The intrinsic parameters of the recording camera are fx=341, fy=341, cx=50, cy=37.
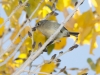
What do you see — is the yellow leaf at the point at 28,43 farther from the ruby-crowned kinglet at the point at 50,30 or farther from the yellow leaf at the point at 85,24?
the yellow leaf at the point at 85,24

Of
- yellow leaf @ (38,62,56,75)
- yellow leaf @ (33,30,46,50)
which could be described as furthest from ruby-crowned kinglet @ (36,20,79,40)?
yellow leaf @ (38,62,56,75)

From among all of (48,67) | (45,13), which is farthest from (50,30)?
(48,67)

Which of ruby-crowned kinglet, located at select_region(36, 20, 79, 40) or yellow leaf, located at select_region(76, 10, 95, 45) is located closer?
yellow leaf, located at select_region(76, 10, 95, 45)

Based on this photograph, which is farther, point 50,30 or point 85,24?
point 50,30

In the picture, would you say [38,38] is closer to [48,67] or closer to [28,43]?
[28,43]

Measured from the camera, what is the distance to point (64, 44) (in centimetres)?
143

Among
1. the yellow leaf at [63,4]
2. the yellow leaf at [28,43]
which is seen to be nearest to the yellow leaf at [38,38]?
the yellow leaf at [28,43]

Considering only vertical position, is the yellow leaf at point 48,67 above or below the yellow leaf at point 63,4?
below

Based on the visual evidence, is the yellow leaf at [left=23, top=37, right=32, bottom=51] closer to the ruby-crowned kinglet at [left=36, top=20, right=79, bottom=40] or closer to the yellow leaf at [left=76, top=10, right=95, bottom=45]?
the ruby-crowned kinglet at [left=36, top=20, right=79, bottom=40]

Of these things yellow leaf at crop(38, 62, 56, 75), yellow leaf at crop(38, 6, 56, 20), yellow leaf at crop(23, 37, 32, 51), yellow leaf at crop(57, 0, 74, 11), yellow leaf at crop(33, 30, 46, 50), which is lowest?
yellow leaf at crop(38, 62, 56, 75)

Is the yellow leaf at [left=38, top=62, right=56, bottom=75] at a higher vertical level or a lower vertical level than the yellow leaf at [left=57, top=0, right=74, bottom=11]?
lower

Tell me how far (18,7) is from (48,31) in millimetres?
373

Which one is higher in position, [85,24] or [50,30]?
[50,30]

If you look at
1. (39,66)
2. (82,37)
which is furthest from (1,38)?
(82,37)
